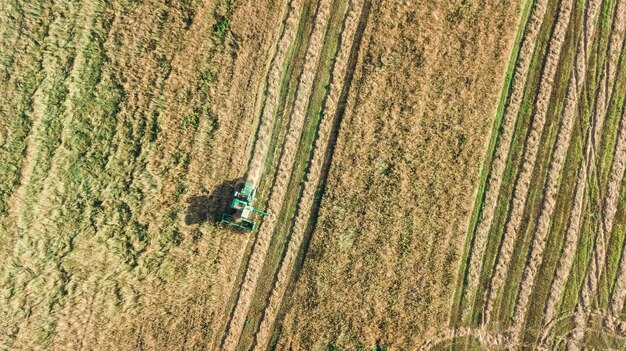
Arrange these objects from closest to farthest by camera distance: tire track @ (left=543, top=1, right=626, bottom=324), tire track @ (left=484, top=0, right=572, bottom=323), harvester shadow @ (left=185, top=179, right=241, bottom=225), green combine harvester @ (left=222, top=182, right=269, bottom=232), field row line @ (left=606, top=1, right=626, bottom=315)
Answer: green combine harvester @ (left=222, top=182, right=269, bottom=232) → harvester shadow @ (left=185, top=179, right=241, bottom=225) → tire track @ (left=484, top=0, right=572, bottom=323) → tire track @ (left=543, top=1, right=626, bottom=324) → field row line @ (left=606, top=1, right=626, bottom=315)

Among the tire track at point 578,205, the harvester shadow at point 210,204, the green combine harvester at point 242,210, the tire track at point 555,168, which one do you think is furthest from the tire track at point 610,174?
the harvester shadow at point 210,204

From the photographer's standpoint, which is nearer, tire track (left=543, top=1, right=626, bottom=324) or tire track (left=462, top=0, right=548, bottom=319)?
tire track (left=462, top=0, right=548, bottom=319)

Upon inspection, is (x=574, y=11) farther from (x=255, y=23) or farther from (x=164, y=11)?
(x=164, y=11)

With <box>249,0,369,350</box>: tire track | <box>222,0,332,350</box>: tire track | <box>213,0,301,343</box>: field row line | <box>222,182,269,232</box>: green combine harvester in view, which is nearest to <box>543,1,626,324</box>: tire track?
<box>249,0,369,350</box>: tire track

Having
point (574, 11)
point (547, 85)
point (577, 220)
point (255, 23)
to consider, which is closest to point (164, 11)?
point (255, 23)

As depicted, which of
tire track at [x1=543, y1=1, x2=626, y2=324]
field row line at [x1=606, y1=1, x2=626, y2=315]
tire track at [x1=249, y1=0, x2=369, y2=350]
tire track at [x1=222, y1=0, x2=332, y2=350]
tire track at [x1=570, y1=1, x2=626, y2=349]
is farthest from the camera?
field row line at [x1=606, y1=1, x2=626, y2=315]

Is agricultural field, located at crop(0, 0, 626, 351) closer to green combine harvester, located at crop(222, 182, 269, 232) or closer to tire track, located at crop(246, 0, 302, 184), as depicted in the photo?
tire track, located at crop(246, 0, 302, 184)
